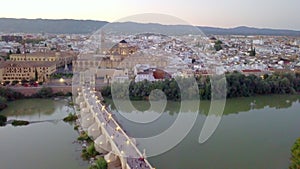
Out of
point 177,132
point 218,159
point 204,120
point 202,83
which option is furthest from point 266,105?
point 218,159

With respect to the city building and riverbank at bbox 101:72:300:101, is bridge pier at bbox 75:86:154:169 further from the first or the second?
the city building

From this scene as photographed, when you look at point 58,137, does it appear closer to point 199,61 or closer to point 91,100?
point 91,100

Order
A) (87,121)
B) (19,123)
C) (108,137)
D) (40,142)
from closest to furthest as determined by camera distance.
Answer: (108,137) < (40,142) < (87,121) < (19,123)

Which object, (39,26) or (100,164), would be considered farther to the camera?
(39,26)

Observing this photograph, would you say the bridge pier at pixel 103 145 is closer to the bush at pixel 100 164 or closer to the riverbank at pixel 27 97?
the bush at pixel 100 164

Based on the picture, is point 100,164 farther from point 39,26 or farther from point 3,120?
point 39,26

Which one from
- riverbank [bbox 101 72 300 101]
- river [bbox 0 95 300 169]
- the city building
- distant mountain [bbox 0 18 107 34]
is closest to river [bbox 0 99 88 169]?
river [bbox 0 95 300 169]

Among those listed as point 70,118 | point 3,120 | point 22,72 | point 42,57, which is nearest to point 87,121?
point 70,118
